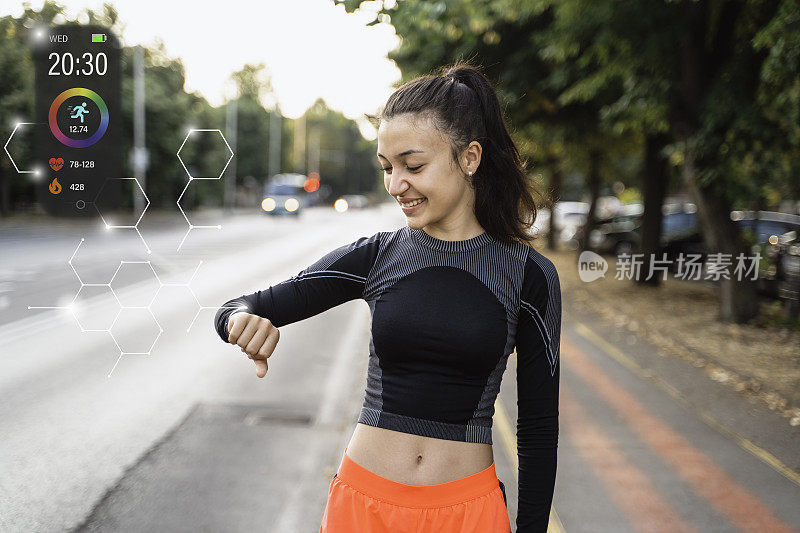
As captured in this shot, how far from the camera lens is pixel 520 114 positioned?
14.7 m

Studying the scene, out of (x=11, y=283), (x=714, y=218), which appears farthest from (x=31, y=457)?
(x=714, y=218)

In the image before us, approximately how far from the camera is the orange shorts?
161cm

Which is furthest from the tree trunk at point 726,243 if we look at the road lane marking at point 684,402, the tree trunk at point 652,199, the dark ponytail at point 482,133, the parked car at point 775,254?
the dark ponytail at point 482,133

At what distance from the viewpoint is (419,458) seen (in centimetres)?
165

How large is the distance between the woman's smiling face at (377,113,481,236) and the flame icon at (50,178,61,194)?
1569mm

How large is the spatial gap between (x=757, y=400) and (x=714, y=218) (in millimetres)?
4777

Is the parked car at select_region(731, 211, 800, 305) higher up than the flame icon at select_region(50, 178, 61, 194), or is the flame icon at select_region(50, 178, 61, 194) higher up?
the flame icon at select_region(50, 178, 61, 194)

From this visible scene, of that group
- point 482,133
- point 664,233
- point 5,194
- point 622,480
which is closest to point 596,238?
point 664,233

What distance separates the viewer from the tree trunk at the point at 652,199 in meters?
15.5

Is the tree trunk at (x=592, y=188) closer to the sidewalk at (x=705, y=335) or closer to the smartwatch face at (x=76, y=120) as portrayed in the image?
the sidewalk at (x=705, y=335)

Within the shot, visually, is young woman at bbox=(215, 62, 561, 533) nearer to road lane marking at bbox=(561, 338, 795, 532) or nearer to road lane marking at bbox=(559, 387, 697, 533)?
road lane marking at bbox=(559, 387, 697, 533)

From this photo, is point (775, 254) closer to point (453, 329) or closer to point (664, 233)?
point (664, 233)

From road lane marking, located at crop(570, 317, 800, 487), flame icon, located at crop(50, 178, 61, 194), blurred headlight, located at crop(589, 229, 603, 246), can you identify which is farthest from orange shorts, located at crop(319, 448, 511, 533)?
blurred headlight, located at crop(589, 229, 603, 246)

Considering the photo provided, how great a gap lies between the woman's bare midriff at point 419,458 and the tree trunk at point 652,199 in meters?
14.8
